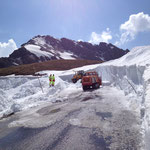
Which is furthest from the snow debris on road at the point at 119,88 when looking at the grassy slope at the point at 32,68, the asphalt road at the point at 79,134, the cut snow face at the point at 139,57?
the grassy slope at the point at 32,68

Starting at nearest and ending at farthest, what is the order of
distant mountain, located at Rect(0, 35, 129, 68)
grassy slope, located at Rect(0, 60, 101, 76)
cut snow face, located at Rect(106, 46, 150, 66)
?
cut snow face, located at Rect(106, 46, 150, 66) → grassy slope, located at Rect(0, 60, 101, 76) → distant mountain, located at Rect(0, 35, 129, 68)

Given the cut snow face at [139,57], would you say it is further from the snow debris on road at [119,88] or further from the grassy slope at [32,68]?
the grassy slope at [32,68]

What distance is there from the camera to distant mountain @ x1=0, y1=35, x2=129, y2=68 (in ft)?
336

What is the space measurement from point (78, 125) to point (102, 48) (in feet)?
645

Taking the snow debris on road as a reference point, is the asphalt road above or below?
below

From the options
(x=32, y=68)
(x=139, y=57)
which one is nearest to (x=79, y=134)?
(x=139, y=57)

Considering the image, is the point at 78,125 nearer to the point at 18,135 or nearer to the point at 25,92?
the point at 18,135

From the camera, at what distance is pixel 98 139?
3.70m

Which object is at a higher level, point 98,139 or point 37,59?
point 37,59

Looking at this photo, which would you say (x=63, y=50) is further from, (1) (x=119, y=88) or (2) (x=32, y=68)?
(1) (x=119, y=88)

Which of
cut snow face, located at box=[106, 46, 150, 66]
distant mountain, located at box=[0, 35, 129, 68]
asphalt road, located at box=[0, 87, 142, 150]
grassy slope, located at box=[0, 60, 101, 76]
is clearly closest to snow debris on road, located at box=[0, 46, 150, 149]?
cut snow face, located at box=[106, 46, 150, 66]

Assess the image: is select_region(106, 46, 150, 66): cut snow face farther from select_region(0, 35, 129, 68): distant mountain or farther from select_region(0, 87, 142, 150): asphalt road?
select_region(0, 35, 129, 68): distant mountain

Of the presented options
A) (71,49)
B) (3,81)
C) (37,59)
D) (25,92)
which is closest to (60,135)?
(25,92)

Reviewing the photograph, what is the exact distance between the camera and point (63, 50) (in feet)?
513
